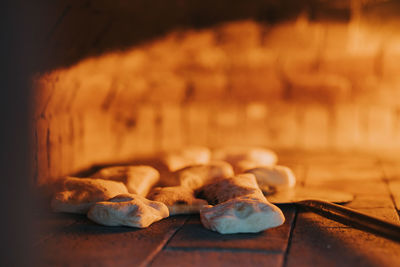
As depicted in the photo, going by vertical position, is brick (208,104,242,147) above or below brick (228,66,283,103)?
below

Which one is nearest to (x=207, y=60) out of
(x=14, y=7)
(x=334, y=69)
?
(x=334, y=69)

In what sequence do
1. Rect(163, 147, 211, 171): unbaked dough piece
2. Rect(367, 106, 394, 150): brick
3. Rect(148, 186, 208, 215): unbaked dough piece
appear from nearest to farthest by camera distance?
Rect(148, 186, 208, 215): unbaked dough piece < Rect(163, 147, 211, 171): unbaked dough piece < Rect(367, 106, 394, 150): brick

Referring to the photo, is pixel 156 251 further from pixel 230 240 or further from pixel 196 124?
pixel 196 124

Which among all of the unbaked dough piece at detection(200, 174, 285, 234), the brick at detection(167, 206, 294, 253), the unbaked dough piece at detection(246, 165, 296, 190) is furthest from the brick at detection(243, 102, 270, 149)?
the brick at detection(167, 206, 294, 253)

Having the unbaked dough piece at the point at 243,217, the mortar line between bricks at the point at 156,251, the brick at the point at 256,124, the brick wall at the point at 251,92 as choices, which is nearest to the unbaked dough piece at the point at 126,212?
the mortar line between bricks at the point at 156,251

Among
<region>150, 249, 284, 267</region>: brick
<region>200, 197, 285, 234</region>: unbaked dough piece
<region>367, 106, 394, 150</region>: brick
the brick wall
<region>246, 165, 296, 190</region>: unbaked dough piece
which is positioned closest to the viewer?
<region>150, 249, 284, 267</region>: brick

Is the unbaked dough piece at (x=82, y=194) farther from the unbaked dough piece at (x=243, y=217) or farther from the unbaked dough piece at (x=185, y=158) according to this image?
the unbaked dough piece at (x=185, y=158)

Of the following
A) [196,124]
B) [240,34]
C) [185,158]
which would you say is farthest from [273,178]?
[196,124]

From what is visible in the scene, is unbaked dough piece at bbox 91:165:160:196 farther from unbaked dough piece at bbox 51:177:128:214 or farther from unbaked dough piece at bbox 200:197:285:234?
unbaked dough piece at bbox 200:197:285:234
